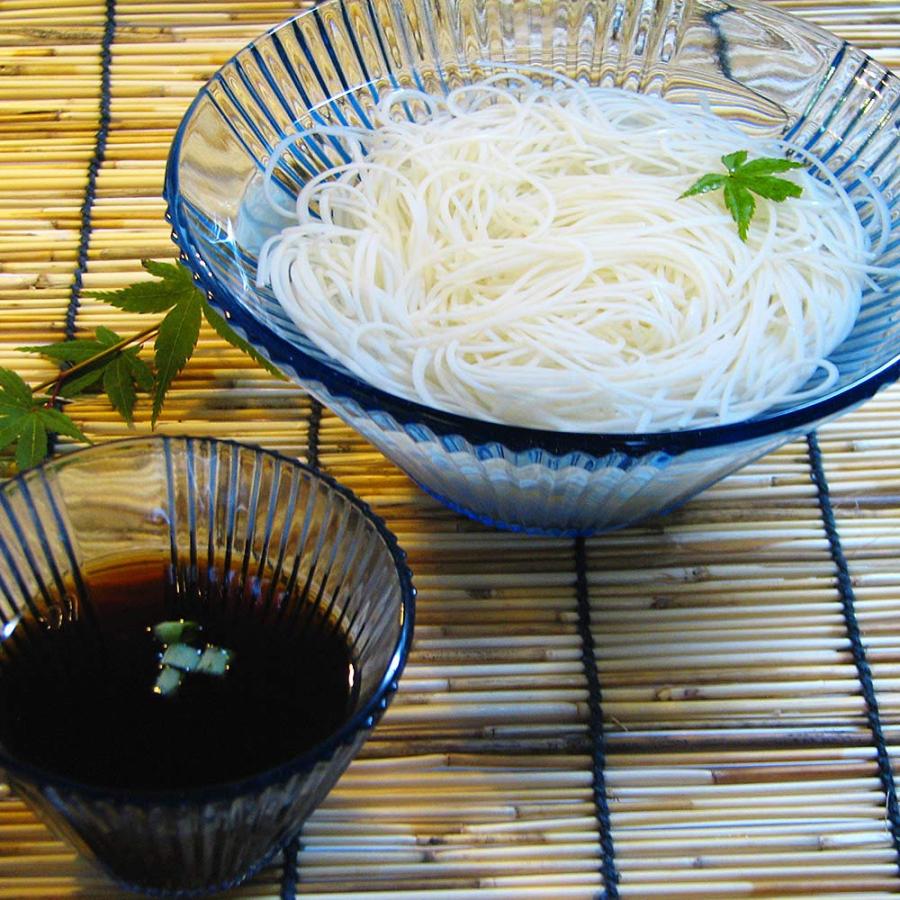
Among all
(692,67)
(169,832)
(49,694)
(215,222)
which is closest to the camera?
(169,832)

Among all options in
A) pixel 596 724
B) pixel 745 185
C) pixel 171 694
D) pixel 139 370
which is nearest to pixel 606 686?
pixel 596 724

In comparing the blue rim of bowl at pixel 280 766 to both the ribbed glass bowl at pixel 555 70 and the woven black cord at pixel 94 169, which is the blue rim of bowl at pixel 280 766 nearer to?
the ribbed glass bowl at pixel 555 70

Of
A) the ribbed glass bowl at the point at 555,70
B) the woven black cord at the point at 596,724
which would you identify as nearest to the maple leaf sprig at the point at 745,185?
the ribbed glass bowl at the point at 555,70

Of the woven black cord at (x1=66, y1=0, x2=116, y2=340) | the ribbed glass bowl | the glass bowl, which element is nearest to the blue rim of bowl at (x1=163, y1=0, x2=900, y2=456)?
the ribbed glass bowl

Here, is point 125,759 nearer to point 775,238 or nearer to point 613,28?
point 775,238

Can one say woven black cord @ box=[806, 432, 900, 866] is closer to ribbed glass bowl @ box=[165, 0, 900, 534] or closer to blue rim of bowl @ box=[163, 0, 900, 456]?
ribbed glass bowl @ box=[165, 0, 900, 534]

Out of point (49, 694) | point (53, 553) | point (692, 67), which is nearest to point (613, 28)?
point (692, 67)
